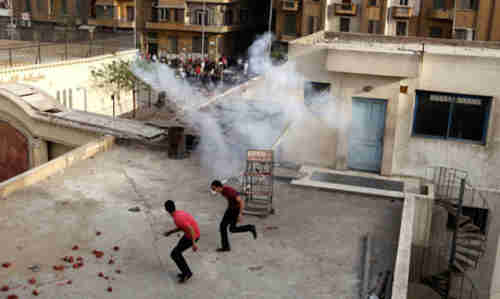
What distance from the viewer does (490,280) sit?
1595 cm

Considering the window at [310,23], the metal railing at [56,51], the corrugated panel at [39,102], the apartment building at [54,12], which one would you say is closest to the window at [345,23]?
the window at [310,23]

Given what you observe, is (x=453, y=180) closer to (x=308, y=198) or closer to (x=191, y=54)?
(x=308, y=198)

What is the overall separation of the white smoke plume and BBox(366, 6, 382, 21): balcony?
2791 centimetres

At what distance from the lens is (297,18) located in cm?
5144

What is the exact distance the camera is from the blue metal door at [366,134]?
16109mm

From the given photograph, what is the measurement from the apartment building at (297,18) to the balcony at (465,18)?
10.9 metres

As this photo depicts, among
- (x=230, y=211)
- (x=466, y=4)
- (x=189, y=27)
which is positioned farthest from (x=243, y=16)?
(x=230, y=211)

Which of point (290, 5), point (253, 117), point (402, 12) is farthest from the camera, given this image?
point (290, 5)

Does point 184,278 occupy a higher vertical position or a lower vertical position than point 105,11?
lower

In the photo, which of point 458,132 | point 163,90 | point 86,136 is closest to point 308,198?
point 458,132

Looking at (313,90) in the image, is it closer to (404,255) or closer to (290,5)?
(404,255)

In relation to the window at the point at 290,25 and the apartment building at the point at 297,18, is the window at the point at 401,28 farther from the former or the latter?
the window at the point at 290,25

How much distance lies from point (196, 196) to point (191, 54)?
41056 mm

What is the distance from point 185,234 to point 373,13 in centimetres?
4203
